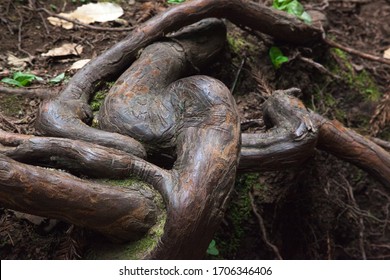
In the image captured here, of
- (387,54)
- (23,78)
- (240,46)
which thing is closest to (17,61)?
(23,78)

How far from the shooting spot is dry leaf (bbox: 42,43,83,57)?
285 centimetres

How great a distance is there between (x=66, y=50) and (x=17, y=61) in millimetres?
277

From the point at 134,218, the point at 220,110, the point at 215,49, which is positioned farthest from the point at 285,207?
the point at 134,218

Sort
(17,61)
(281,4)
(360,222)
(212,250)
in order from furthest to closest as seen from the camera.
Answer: (281,4) < (360,222) < (17,61) < (212,250)

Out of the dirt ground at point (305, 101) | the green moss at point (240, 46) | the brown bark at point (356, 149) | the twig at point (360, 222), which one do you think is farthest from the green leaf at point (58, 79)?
the twig at point (360, 222)

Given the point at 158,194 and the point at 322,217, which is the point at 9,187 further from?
the point at 322,217

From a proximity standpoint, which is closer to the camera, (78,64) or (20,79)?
(20,79)

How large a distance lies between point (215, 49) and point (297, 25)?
509 millimetres

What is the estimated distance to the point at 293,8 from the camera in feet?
10.0

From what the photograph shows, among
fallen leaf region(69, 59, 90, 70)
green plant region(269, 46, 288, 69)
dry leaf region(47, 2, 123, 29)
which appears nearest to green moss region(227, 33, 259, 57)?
green plant region(269, 46, 288, 69)

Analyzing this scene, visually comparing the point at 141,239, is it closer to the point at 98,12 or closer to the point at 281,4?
the point at 98,12

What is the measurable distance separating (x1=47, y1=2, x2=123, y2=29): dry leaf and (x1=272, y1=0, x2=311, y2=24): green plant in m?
0.97

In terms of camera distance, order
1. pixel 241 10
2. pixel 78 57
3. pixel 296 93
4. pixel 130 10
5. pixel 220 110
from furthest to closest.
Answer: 1. pixel 130 10
2. pixel 78 57
3. pixel 241 10
4. pixel 296 93
5. pixel 220 110

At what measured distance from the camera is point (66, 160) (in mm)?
1766
